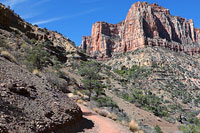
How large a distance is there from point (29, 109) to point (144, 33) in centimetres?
10564

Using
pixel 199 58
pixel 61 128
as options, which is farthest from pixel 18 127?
pixel 199 58

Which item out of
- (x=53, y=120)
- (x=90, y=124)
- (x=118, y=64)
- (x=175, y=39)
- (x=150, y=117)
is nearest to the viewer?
(x=53, y=120)

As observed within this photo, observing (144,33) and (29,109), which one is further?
(144,33)

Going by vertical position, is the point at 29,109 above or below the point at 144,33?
below

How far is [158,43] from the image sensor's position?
96.2 m

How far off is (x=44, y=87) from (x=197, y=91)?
63220 millimetres

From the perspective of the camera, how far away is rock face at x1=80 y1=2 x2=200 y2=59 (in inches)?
4146

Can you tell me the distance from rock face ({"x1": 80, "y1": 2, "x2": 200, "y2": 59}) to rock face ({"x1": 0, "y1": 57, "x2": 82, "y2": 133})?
93191 millimetres

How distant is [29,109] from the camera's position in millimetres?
5441

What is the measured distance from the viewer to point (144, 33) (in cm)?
10538

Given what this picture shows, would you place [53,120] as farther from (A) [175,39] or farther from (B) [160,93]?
(A) [175,39]

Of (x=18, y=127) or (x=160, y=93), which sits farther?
(x=160, y=93)

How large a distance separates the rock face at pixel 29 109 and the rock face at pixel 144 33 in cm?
9319

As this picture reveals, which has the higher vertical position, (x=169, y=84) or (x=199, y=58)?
(x=199, y=58)
